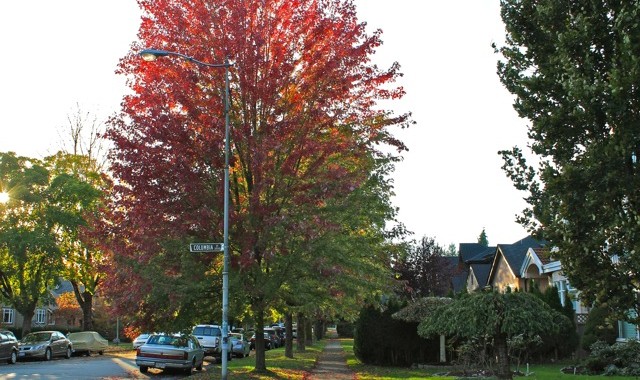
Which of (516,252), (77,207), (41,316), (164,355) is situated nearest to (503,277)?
(516,252)

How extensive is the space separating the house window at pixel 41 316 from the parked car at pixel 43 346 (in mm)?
47758

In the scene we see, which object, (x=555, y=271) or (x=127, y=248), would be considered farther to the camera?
(x=555, y=271)

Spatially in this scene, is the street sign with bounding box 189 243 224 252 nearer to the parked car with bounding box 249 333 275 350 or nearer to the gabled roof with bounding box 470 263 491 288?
the parked car with bounding box 249 333 275 350

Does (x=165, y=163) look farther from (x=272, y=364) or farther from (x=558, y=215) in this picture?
(x=272, y=364)

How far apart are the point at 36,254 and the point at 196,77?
2656 cm

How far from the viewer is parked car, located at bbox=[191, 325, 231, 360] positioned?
1240 inches

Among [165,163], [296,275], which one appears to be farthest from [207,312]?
[165,163]

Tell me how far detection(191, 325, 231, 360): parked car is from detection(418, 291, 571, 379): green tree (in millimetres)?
17512

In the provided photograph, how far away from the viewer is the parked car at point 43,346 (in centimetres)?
3144

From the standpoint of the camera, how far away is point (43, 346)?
105 feet

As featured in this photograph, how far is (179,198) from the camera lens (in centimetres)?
1697

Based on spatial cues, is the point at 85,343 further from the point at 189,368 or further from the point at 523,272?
the point at 523,272

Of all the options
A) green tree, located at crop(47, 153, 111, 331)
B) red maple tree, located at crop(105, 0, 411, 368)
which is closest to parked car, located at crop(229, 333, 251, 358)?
green tree, located at crop(47, 153, 111, 331)

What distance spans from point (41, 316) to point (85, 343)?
4684 cm
